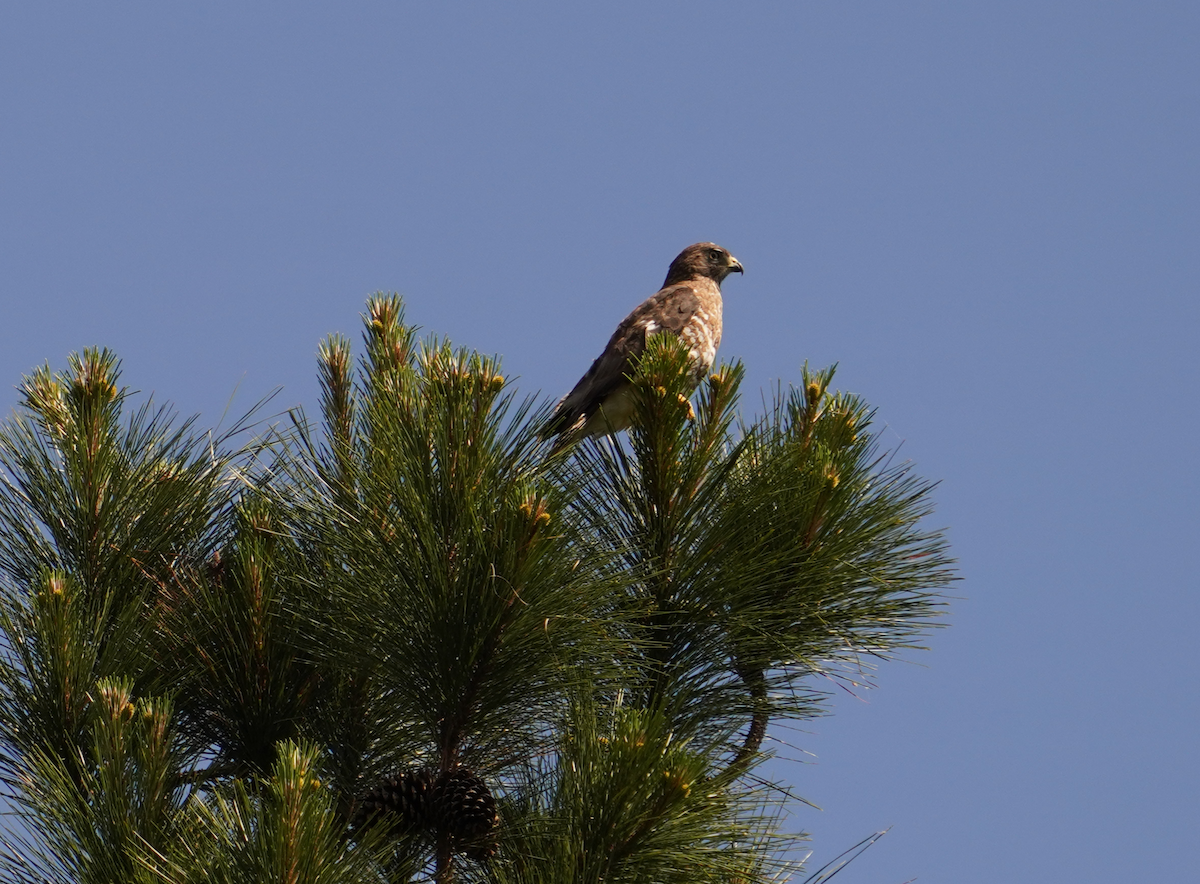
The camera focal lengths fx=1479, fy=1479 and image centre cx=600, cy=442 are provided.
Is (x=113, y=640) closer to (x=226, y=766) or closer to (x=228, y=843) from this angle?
(x=226, y=766)

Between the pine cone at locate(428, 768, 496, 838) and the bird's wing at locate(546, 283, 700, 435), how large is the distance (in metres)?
1.41

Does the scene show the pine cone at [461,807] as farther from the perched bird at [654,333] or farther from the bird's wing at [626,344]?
the bird's wing at [626,344]

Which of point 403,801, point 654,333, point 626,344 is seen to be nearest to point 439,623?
point 403,801

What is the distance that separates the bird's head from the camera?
8.41 metres

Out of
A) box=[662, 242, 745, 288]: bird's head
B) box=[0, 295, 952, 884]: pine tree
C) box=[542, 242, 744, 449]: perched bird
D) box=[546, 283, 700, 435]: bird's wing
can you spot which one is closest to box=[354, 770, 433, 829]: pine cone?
box=[0, 295, 952, 884]: pine tree

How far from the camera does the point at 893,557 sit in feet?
13.0

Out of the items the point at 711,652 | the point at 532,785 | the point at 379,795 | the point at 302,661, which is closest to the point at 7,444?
the point at 302,661

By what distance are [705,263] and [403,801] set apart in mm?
5529

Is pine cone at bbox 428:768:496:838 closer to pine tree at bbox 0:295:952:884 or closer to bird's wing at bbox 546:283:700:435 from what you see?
A: pine tree at bbox 0:295:952:884

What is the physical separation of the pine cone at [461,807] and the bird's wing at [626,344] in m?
1.41

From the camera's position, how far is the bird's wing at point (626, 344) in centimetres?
564

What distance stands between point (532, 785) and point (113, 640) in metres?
1.03

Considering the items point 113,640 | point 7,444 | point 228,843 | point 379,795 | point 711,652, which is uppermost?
point 7,444

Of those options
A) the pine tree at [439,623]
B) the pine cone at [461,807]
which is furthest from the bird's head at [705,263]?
the pine cone at [461,807]
